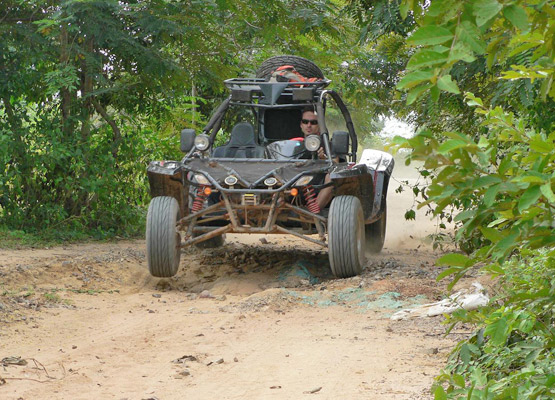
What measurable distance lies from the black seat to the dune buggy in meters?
0.01

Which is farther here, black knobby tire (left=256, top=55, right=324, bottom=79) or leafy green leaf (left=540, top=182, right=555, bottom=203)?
black knobby tire (left=256, top=55, right=324, bottom=79)

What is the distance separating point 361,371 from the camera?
4.78m

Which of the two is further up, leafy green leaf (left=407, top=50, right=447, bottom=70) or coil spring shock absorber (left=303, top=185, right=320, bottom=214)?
leafy green leaf (left=407, top=50, right=447, bottom=70)

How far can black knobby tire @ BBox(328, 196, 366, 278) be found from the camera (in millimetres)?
8250

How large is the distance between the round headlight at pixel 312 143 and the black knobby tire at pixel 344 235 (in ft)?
2.19

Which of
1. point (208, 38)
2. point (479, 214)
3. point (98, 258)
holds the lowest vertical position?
point (98, 258)

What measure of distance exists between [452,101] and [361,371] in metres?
4.09

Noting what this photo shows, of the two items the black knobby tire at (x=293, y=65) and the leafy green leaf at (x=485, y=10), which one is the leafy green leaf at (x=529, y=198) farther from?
the black knobby tire at (x=293, y=65)

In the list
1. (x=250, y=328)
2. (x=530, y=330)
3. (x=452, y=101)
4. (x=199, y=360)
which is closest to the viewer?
(x=530, y=330)

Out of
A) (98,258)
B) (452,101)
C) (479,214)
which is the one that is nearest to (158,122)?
(98,258)

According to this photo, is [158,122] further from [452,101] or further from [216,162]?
[452,101]

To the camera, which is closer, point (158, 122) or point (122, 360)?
point (122, 360)

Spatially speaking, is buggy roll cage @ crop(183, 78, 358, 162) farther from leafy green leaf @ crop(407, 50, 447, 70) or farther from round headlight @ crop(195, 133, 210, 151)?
leafy green leaf @ crop(407, 50, 447, 70)

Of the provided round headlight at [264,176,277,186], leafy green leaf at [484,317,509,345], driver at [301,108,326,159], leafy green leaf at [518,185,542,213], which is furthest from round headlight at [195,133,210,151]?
leafy green leaf at [518,185,542,213]
